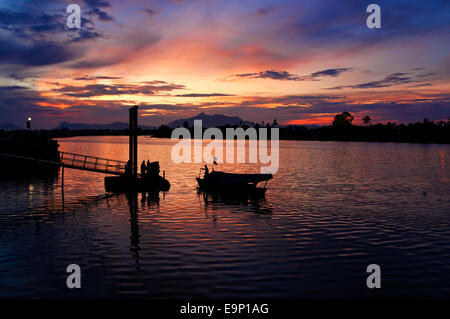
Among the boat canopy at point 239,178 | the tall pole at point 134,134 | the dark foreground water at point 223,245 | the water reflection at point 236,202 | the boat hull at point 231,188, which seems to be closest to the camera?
the dark foreground water at point 223,245

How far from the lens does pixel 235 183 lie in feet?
135

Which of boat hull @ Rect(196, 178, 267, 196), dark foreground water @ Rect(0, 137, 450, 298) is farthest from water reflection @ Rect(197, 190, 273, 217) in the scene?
boat hull @ Rect(196, 178, 267, 196)

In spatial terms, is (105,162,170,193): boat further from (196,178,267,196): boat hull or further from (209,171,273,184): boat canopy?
(209,171,273,184): boat canopy

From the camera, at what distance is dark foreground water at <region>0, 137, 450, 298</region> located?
582 inches

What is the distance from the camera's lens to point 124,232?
23859 millimetres

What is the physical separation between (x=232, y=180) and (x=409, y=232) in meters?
21.0

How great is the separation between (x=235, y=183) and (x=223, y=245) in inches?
808

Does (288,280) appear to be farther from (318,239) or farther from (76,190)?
Answer: (76,190)

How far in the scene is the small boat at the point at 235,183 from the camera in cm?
4084

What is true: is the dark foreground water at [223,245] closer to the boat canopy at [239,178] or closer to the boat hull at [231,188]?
the boat hull at [231,188]

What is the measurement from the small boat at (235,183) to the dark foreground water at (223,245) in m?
3.15

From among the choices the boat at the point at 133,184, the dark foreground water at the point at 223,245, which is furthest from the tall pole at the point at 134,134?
the dark foreground water at the point at 223,245

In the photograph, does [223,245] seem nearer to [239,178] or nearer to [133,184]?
Answer: [239,178]
